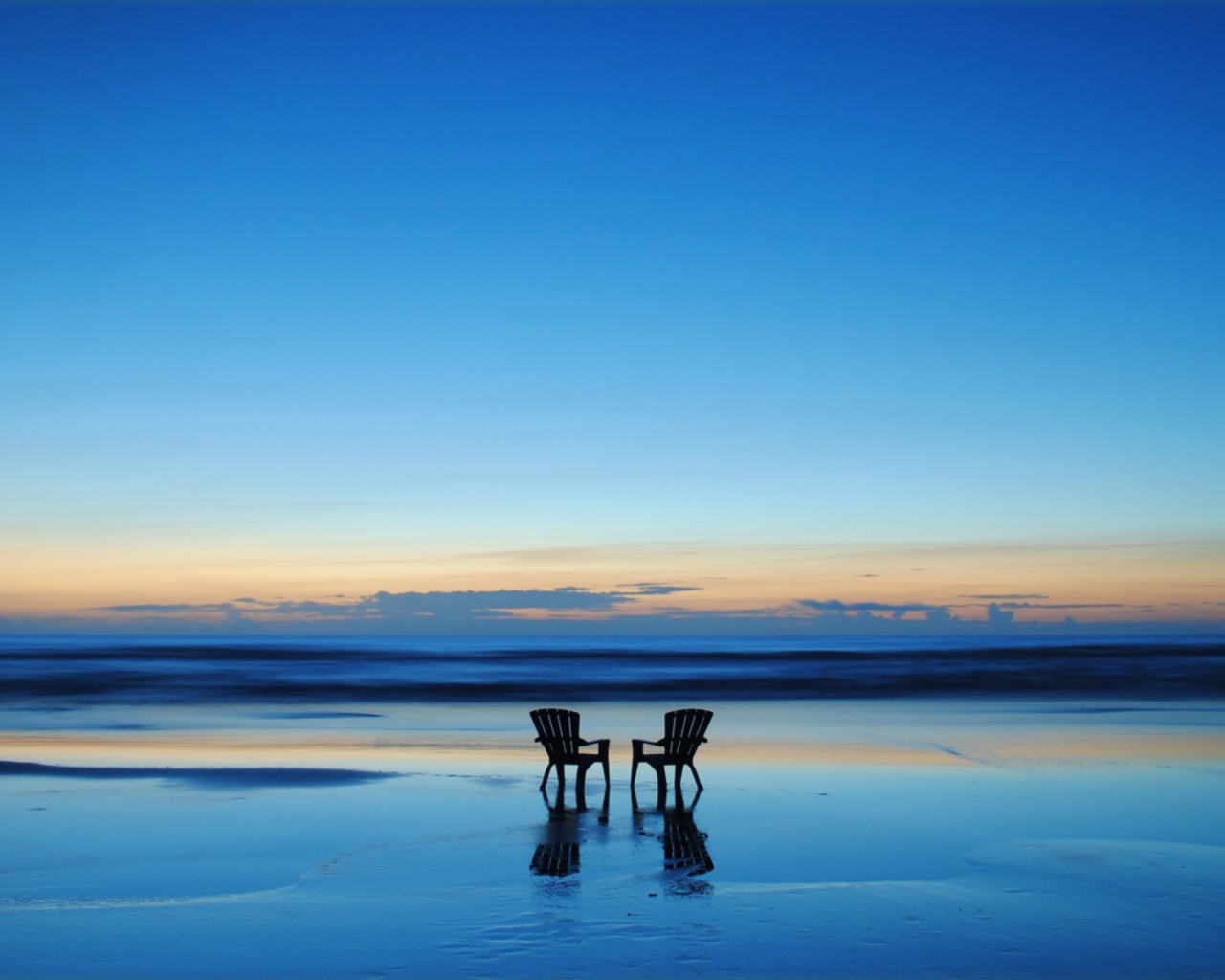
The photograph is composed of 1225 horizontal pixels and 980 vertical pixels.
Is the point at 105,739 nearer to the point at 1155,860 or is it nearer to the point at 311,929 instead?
the point at 311,929

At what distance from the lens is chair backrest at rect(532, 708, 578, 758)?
11.5m

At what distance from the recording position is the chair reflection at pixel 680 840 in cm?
806

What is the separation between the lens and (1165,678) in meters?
38.3

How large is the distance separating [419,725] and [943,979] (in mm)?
16141

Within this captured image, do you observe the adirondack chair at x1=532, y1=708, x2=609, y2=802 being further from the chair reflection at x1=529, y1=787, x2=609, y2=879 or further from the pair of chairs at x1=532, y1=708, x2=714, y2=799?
the chair reflection at x1=529, y1=787, x2=609, y2=879

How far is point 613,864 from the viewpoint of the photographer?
839cm

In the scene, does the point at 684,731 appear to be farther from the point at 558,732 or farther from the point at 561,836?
the point at 561,836

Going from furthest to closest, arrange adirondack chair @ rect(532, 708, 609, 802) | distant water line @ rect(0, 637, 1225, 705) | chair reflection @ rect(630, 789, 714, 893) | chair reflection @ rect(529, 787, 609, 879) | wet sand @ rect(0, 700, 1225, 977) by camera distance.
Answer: distant water line @ rect(0, 637, 1225, 705) < adirondack chair @ rect(532, 708, 609, 802) < chair reflection @ rect(529, 787, 609, 879) < chair reflection @ rect(630, 789, 714, 893) < wet sand @ rect(0, 700, 1225, 977)

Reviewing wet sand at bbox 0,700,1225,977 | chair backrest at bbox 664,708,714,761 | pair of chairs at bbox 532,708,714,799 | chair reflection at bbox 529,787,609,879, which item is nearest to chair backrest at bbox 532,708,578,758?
pair of chairs at bbox 532,708,714,799

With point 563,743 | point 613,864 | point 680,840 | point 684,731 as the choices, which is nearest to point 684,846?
point 680,840

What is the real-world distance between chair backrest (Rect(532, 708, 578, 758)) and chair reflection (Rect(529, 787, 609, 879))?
440mm

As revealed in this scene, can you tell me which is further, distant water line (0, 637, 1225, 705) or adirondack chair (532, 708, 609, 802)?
distant water line (0, 637, 1225, 705)

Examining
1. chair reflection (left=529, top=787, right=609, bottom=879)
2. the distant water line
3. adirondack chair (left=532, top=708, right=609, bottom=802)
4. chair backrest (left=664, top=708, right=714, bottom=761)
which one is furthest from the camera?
the distant water line

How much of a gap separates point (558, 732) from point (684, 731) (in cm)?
136
